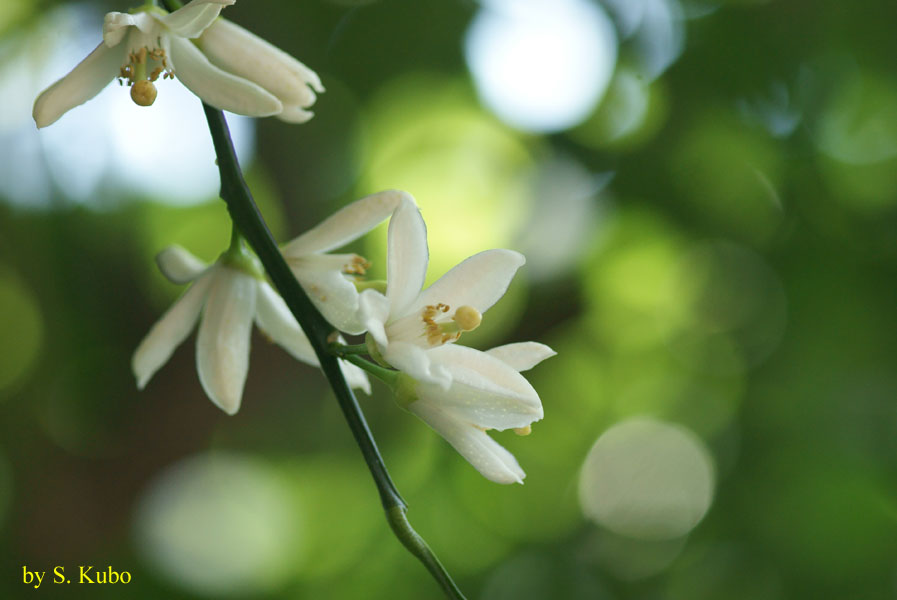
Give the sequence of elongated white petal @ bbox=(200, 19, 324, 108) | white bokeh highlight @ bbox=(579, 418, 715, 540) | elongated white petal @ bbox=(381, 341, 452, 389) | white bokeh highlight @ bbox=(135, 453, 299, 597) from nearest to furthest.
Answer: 1. elongated white petal @ bbox=(381, 341, 452, 389)
2. elongated white petal @ bbox=(200, 19, 324, 108)
3. white bokeh highlight @ bbox=(135, 453, 299, 597)
4. white bokeh highlight @ bbox=(579, 418, 715, 540)

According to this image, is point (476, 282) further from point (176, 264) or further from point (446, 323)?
point (176, 264)

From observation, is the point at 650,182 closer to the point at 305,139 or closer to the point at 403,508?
the point at 305,139

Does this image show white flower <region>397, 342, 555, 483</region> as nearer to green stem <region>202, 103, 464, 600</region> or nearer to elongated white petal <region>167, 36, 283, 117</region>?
green stem <region>202, 103, 464, 600</region>

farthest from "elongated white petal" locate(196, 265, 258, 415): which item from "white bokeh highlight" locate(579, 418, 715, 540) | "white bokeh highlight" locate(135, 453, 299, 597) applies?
"white bokeh highlight" locate(579, 418, 715, 540)

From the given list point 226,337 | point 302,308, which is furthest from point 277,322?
point 302,308

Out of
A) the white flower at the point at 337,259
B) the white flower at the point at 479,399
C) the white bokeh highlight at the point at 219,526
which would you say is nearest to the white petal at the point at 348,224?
the white flower at the point at 337,259

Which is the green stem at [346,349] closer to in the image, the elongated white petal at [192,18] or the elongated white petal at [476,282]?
the elongated white petal at [476,282]
